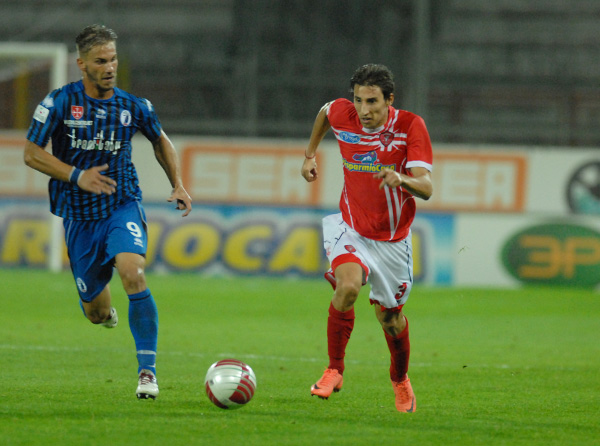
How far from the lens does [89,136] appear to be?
5895mm

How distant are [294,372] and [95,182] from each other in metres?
2.48

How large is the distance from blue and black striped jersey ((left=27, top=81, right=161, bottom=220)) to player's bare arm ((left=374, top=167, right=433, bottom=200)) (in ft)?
5.02

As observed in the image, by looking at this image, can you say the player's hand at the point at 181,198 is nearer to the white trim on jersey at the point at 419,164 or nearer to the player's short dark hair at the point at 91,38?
the player's short dark hair at the point at 91,38

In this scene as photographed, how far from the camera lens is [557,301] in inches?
565

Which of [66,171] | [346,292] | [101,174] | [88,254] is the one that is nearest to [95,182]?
[66,171]

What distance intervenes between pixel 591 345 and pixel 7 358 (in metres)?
5.43

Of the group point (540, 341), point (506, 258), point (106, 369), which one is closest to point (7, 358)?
point (106, 369)

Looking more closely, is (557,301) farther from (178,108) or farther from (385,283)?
(385,283)

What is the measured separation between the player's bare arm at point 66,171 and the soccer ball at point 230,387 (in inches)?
46.0

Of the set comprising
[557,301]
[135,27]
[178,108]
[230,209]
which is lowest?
[557,301]

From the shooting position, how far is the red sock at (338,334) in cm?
606

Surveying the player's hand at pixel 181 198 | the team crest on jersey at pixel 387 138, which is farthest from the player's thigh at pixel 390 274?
the player's hand at pixel 181 198

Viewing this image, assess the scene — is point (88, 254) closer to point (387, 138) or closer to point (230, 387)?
point (230, 387)

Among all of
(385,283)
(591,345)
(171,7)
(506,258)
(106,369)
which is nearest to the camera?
(385,283)
